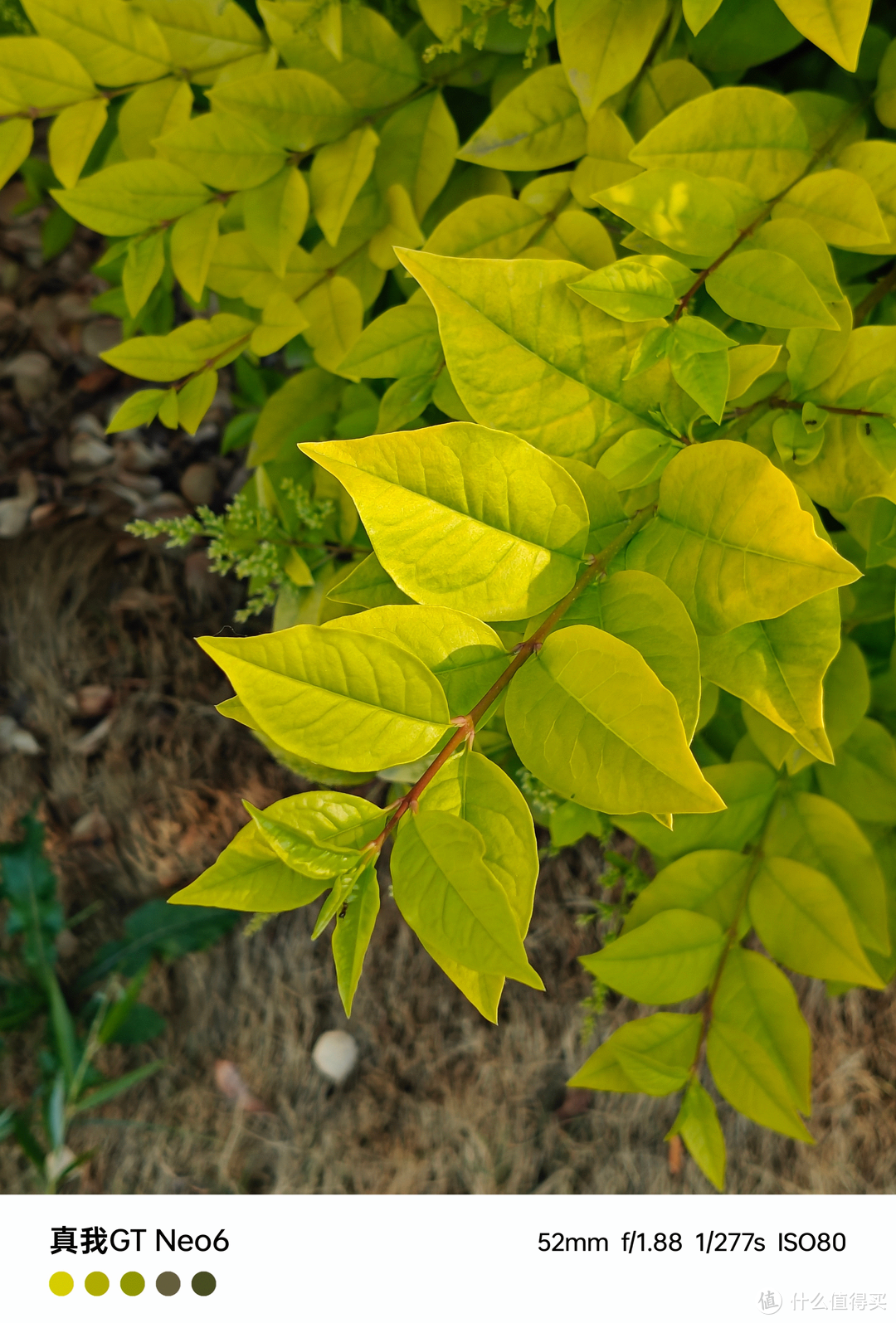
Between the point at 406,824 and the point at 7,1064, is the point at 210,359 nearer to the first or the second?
the point at 406,824

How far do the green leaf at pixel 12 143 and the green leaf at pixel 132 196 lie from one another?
0.14 feet

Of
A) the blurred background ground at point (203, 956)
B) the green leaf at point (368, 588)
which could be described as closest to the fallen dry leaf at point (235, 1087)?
the blurred background ground at point (203, 956)

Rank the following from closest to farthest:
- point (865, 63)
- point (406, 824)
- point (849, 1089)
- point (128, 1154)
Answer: point (406, 824)
point (865, 63)
point (849, 1089)
point (128, 1154)

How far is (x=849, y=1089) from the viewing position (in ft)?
3.88

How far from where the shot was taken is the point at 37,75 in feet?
1.90

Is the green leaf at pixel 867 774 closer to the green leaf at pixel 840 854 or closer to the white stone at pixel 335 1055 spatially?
the green leaf at pixel 840 854

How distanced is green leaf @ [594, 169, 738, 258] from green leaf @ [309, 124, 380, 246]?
0.72ft

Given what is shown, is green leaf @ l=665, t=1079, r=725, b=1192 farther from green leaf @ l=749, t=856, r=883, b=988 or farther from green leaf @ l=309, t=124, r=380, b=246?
green leaf @ l=309, t=124, r=380, b=246

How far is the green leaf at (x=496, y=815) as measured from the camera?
12.8 inches

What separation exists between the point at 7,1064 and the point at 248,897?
1.31 meters

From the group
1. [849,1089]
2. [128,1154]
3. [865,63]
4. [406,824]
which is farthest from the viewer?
[128,1154]

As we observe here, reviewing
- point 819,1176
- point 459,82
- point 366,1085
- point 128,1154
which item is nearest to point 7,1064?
point 128,1154

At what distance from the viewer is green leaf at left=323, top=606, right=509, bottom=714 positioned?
0.32 metres
